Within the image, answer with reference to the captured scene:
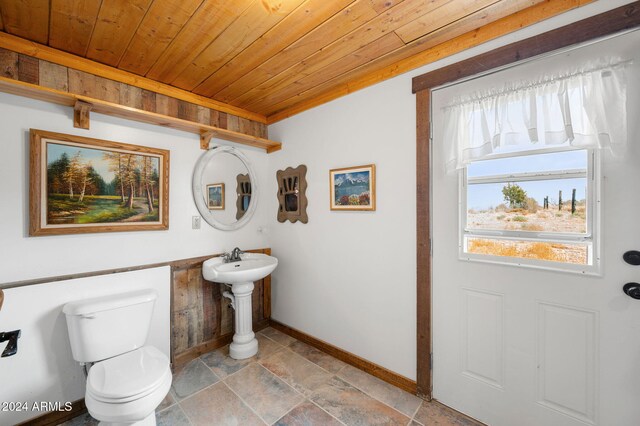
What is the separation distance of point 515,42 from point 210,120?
239 centimetres

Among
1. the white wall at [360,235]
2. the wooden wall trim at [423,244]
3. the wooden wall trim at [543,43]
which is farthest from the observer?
the white wall at [360,235]

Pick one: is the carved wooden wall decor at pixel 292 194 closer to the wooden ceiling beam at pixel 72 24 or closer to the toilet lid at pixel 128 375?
the toilet lid at pixel 128 375

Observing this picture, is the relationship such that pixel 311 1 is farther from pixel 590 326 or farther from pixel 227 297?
pixel 227 297

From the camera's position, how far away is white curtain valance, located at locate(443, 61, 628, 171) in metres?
1.21

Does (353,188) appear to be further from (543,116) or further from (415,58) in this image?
(543,116)

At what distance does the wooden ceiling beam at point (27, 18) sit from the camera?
1.30 meters

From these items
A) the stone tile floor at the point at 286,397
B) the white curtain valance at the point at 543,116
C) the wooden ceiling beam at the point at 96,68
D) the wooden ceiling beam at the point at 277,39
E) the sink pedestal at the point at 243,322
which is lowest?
the stone tile floor at the point at 286,397

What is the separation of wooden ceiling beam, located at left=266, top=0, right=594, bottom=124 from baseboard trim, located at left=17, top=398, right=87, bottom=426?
281 cm

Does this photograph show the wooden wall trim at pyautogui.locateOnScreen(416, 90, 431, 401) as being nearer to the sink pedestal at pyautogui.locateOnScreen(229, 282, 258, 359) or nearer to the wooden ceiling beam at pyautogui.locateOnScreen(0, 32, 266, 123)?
the sink pedestal at pyautogui.locateOnScreen(229, 282, 258, 359)

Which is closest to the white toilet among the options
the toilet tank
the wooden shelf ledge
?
the toilet tank

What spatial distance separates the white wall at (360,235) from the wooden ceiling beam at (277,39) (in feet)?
Result: 2.37

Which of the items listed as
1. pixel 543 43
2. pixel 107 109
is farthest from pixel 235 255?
pixel 543 43

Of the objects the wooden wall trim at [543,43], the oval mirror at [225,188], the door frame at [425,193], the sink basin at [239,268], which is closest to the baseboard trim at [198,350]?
the sink basin at [239,268]

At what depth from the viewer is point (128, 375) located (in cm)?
144
